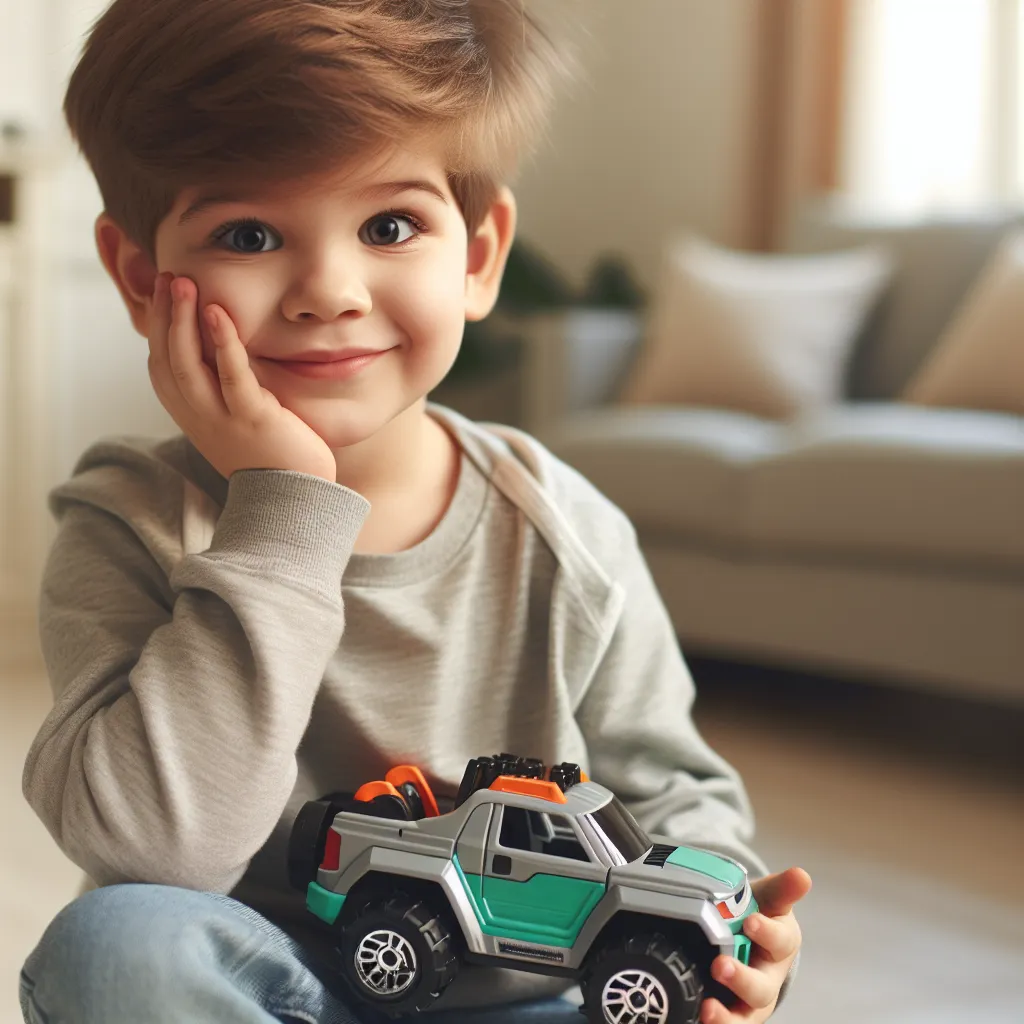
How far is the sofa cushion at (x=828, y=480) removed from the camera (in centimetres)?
189

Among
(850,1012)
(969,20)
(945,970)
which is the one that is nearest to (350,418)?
(850,1012)

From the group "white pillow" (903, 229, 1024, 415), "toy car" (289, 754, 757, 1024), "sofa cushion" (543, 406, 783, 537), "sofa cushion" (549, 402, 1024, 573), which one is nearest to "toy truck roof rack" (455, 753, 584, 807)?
"toy car" (289, 754, 757, 1024)

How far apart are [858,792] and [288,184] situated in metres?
1.46

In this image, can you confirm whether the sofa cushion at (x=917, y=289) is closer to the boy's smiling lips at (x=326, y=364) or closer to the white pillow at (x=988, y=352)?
the white pillow at (x=988, y=352)

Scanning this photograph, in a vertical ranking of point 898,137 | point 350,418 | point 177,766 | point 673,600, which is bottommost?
point 673,600

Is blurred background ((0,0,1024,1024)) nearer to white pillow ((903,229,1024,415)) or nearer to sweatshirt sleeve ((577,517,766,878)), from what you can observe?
white pillow ((903,229,1024,415))

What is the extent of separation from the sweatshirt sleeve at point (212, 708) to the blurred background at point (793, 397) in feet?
1.37

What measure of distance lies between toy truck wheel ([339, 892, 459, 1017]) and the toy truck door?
28 mm

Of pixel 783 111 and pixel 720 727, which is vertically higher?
pixel 783 111

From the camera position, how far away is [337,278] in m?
0.70

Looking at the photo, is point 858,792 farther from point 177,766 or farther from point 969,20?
point 969,20

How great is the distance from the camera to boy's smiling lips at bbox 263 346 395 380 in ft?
2.40

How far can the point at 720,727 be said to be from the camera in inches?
86.0

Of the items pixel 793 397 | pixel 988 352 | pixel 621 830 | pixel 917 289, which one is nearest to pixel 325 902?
pixel 621 830
